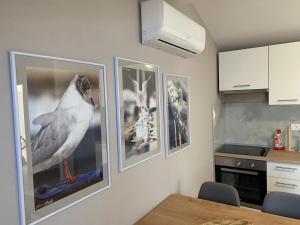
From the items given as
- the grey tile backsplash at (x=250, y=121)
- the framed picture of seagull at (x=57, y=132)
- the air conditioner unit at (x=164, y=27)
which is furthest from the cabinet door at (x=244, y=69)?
the framed picture of seagull at (x=57, y=132)

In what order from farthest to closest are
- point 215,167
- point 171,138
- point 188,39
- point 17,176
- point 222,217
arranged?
point 215,167 < point 171,138 < point 188,39 < point 222,217 < point 17,176

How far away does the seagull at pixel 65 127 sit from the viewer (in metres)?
0.99

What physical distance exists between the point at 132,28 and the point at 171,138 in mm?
960

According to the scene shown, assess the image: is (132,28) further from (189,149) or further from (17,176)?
(189,149)

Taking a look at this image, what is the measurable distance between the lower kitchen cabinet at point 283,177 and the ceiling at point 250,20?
1.52 meters

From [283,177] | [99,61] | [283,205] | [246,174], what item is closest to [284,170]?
[283,177]

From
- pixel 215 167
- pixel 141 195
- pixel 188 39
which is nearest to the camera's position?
pixel 141 195

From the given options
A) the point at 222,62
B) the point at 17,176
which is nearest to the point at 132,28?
the point at 17,176

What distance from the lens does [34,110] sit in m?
0.96

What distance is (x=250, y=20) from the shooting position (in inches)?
102

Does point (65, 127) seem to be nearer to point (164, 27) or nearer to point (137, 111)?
point (137, 111)

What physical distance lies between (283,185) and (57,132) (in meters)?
2.62

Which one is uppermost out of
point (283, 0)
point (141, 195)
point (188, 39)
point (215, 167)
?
point (283, 0)

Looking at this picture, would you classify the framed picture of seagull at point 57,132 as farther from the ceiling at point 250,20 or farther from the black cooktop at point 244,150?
the black cooktop at point 244,150
